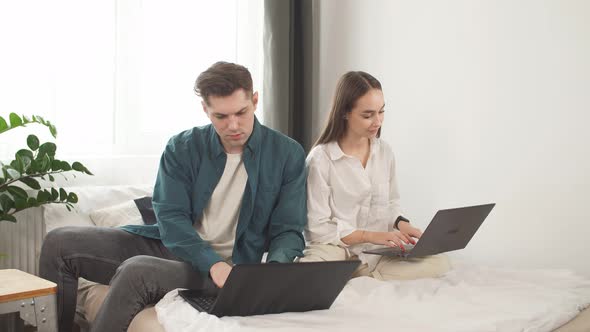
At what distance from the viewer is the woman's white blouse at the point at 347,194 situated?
2.36 meters

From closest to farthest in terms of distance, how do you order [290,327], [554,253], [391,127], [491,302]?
[290,327]
[491,302]
[554,253]
[391,127]

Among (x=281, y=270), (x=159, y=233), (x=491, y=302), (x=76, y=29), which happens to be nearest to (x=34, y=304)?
(x=159, y=233)

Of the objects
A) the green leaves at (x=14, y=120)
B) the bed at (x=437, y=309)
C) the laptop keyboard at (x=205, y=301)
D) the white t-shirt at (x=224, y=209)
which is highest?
the green leaves at (x=14, y=120)

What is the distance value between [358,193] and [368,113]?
0.88 feet

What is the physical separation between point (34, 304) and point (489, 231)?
64.3 inches

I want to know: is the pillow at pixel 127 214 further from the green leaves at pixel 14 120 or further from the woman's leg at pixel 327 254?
the woman's leg at pixel 327 254

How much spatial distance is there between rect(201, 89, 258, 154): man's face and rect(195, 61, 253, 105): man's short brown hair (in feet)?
0.05

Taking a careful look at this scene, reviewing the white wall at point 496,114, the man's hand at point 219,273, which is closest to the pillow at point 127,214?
the man's hand at point 219,273

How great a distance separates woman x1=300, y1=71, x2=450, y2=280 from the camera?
2.32 m

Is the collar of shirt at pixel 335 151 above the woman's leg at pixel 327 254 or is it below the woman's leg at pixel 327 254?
above

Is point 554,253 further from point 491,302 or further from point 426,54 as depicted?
point 426,54

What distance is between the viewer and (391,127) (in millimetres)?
3252

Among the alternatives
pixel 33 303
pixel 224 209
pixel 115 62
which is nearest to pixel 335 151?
pixel 224 209

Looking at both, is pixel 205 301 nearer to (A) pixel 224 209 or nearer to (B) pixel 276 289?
(B) pixel 276 289
